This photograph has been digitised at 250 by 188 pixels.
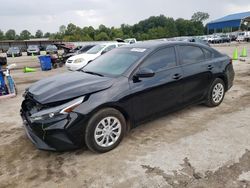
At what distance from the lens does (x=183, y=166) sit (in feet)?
10.2

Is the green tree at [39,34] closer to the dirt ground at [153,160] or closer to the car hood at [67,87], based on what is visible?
the dirt ground at [153,160]

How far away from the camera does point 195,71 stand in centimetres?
459

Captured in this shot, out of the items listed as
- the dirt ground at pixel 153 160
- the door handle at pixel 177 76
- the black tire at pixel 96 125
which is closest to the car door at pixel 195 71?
the door handle at pixel 177 76

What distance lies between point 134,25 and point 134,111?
102 meters

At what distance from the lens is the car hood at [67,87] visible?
10.9ft

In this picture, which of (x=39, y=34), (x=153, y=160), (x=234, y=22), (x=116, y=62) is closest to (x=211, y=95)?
(x=116, y=62)

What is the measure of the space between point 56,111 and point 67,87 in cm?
50

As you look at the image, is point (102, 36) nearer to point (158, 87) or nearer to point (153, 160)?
point (158, 87)

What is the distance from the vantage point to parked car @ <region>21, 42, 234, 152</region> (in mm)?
3211

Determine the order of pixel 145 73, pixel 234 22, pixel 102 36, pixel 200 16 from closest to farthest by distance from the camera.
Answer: pixel 145 73, pixel 234 22, pixel 102 36, pixel 200 16

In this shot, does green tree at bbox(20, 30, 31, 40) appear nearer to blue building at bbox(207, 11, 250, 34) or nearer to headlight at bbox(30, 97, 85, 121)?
blue building at bbox(207, 11, 250, 34)

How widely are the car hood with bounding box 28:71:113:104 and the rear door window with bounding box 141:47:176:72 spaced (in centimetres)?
78

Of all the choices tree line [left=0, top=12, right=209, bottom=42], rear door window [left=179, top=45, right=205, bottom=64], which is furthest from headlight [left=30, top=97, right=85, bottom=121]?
tree line [left=0, top=12, right=209, bottom=42]

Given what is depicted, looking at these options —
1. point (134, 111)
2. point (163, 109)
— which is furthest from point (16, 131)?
point (163, 109)
